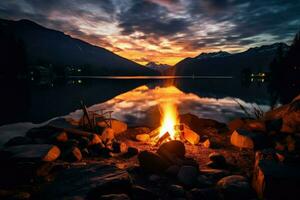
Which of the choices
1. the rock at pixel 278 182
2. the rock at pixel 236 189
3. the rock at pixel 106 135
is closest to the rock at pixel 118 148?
the rock at pixel 106 135

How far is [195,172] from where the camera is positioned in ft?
28.6

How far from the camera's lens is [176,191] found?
759 cm

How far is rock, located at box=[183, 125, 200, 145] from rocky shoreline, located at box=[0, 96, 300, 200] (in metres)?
0.14

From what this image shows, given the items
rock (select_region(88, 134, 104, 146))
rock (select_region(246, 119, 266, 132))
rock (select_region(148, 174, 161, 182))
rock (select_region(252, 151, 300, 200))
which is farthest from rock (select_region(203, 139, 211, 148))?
rock (select_region(252, 151, 300, 200))

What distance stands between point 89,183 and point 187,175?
3490 millimetres

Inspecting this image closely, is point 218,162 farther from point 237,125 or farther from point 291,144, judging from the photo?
point 237,125

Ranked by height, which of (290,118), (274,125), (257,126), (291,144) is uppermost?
(290,118)

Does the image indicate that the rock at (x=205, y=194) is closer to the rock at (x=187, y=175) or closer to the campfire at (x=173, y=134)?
the rock at (x=187, y=175)

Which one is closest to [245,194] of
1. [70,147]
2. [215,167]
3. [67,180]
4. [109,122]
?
[215,167]

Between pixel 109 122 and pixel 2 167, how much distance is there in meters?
7.85

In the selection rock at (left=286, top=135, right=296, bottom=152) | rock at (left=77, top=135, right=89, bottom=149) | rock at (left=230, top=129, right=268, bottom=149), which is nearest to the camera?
rock at (left=286, top=135, right=296, bottom=152)

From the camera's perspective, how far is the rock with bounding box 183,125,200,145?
13567mm

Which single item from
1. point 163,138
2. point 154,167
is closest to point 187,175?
point 154,167

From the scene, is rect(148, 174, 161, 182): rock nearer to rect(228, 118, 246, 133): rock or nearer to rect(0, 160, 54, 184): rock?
rect(0, 160, 54, 184): rock
